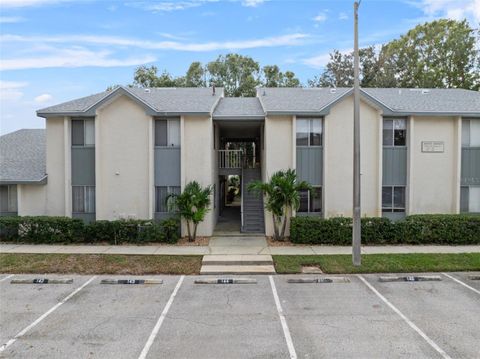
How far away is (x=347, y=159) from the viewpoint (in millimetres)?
16703

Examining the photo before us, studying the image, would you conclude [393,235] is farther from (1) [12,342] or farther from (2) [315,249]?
(1) [12,342]

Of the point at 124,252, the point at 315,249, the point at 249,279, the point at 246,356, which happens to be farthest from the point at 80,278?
the point at 315,249

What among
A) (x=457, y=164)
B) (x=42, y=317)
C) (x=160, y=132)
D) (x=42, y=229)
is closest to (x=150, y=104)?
(x=160, y=132)

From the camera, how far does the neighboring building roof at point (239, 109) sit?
16.9 metres

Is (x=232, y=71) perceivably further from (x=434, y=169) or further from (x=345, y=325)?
(x=345, y=325)

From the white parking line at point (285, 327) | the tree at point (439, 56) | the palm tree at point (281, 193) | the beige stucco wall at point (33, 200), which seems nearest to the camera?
the white parking line at point (285, 327)

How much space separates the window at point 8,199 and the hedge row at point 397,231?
42.5 ft

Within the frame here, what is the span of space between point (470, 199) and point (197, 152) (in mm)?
12910

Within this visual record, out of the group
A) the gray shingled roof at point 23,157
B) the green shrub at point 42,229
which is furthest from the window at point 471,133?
the gray shingled roof at point 23,157

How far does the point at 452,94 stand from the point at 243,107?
12.0m

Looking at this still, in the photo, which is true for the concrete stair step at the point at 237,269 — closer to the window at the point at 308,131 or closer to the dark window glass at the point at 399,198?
the window at the point at 308,131

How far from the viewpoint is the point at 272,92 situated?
21.3 metres

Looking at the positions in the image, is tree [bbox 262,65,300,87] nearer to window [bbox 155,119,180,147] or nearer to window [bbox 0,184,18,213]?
window [bbox 155,119,180,147]

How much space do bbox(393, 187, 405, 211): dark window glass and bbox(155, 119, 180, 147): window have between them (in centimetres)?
1031
